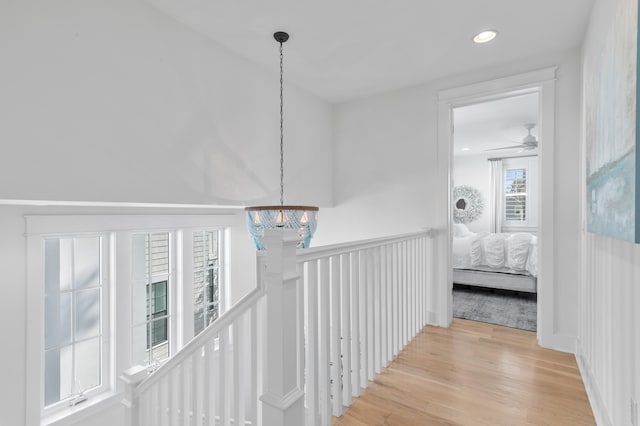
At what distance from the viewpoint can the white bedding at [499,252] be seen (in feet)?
14.3

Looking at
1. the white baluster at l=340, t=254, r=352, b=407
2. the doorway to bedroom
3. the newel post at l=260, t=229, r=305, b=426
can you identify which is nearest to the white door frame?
the doorway to bedroom

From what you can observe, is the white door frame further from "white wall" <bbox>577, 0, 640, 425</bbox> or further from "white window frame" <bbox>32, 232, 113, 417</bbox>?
"white window frame" <bbox>32, 232, 113, 417</bbox>

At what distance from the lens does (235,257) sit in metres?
3.61

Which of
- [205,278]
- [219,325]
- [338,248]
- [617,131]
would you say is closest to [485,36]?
[617,131]

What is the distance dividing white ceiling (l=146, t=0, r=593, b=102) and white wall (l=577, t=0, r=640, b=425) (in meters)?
0.36

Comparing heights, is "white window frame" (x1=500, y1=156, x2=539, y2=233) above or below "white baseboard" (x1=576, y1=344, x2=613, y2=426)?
above

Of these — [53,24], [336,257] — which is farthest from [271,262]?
[53,24]

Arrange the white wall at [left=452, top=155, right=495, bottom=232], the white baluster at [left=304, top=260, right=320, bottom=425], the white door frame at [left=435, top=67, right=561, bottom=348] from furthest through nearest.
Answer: the white wall at [left=452, top=155, right=495, bottom=232] < the white door frame at [left=435, top=67, right=561, bottom=348] < the white baluster at [left=304, top=260, right=320, bottom=425]

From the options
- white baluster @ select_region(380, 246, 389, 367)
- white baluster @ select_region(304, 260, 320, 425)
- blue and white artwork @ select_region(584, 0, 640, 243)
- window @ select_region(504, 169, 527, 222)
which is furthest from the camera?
window @ select_region(504, 169, 527, 222)

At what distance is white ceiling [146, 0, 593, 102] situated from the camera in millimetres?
2076

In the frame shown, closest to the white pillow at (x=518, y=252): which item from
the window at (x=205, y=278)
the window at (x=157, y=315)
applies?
the window at (x=205, y=278)

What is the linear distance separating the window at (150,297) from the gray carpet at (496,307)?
3033 millimetres

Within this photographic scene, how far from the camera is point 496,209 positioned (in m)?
7.27

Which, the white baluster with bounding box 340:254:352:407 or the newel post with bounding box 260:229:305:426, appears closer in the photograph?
the newel post with bounding box 260:229:305:426
